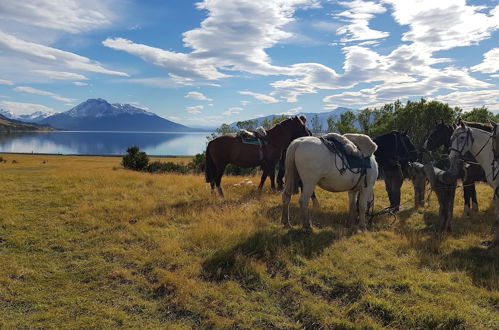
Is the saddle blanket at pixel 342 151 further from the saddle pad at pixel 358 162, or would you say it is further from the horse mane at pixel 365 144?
the horse mane at pixel 365 144

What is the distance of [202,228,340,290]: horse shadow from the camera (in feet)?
17.3

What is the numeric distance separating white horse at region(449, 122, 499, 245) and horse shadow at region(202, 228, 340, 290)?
341 centimetres

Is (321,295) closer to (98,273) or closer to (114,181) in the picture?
(98,273)

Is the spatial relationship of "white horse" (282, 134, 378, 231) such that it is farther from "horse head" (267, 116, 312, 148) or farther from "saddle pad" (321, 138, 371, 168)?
"horse head" (267, 116, 312, 148)

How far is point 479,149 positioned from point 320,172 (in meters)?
3.66

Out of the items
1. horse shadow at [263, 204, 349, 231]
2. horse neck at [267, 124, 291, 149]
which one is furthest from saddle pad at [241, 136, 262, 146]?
horse shadow at [263, 204, 349, 231]

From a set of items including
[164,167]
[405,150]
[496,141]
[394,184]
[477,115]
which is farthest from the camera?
[477,115]

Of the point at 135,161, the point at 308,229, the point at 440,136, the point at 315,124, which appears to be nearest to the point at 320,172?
the point at 308,229

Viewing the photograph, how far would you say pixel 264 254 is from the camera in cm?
597

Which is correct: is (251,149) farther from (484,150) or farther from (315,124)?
(315,124)

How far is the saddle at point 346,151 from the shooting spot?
7.28 m

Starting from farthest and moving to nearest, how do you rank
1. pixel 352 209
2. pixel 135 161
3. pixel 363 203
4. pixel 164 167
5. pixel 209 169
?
pixel 164 167, pixel 135 161, pixel 209 169, pixel 352 209, pixel 363 203

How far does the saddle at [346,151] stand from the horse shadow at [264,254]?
5.54 feet

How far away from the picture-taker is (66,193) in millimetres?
11102
